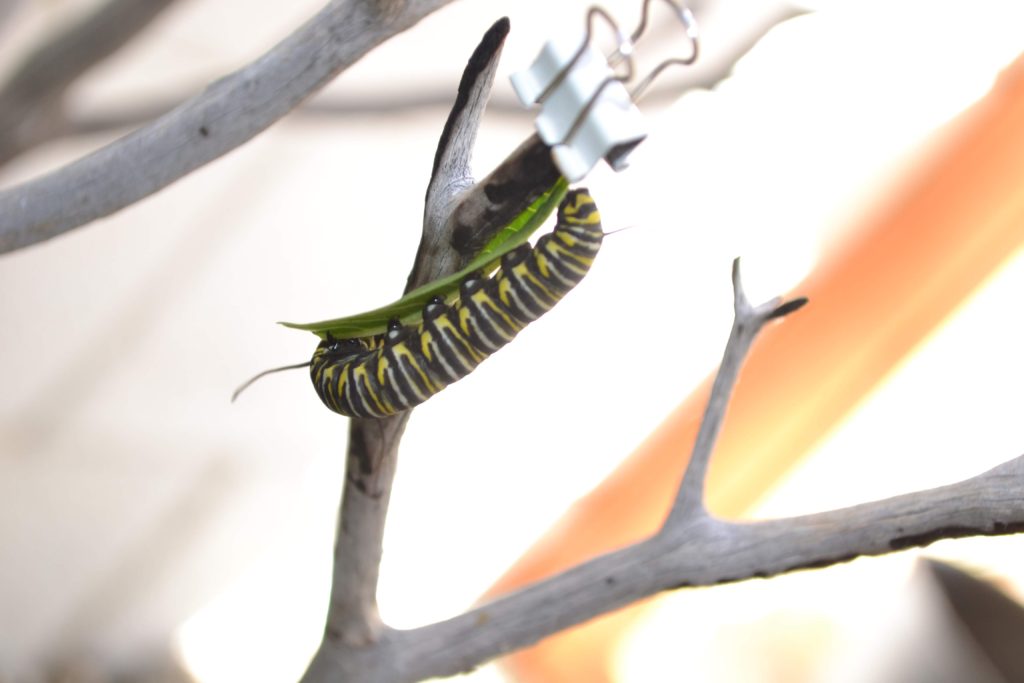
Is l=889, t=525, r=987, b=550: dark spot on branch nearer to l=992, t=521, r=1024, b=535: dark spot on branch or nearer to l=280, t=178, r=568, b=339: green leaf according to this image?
l=992, t=521, r=1024, b=535: dark spot on branch

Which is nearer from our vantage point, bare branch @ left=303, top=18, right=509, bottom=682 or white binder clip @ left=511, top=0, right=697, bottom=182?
white binder clip @ left=511, top=0, right=697, bottom=182

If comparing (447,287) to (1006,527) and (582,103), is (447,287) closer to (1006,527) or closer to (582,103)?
(582,103)

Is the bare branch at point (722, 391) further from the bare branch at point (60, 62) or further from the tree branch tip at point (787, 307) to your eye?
the bare branch at point (60, 62)

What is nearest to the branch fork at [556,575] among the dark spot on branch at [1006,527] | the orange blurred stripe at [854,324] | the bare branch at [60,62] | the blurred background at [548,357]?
the dark spot on branch at [1006,527]

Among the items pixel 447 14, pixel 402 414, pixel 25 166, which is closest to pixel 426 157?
pixel 447 14

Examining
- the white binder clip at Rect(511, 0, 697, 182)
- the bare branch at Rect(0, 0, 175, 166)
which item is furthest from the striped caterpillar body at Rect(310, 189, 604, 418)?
the bare branch at Rect(0, 0, 175, 166)

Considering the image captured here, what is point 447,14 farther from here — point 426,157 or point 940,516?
point 940,516
